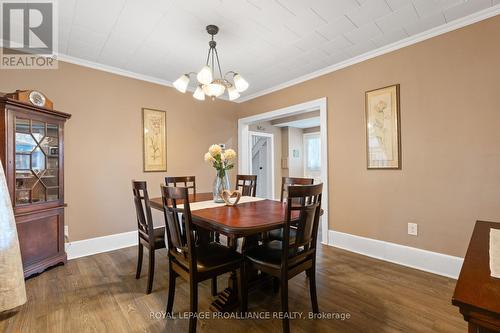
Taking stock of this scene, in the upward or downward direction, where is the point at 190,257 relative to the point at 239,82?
downward

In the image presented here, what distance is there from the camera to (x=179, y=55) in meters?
2.90

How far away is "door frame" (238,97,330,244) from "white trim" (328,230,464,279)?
27 centimetres

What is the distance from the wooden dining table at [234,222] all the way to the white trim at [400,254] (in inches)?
61.0

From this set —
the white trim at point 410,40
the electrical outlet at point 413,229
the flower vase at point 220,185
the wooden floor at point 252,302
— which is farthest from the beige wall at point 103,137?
the electrical outlet at point 413,229

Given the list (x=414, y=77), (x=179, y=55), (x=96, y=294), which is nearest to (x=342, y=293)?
(x=96, y=294)

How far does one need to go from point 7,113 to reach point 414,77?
4.04 m

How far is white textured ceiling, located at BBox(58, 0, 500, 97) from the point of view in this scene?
81.0 inches

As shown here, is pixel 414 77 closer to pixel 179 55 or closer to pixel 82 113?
pixel 179 55

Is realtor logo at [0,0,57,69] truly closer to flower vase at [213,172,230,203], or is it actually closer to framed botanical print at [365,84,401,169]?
flower vase at [213,172,230,203]

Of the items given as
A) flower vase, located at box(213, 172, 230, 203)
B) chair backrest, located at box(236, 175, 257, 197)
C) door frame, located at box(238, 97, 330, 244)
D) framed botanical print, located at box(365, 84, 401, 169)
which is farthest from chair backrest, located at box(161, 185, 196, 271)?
framed botanical print, located at box(365, 84, 401, 169)

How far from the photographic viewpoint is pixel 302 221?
1.59 metres

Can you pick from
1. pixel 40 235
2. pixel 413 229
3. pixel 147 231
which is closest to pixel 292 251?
pixel 147 231

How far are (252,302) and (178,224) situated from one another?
934 mm

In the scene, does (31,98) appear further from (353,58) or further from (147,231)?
(353,58)
